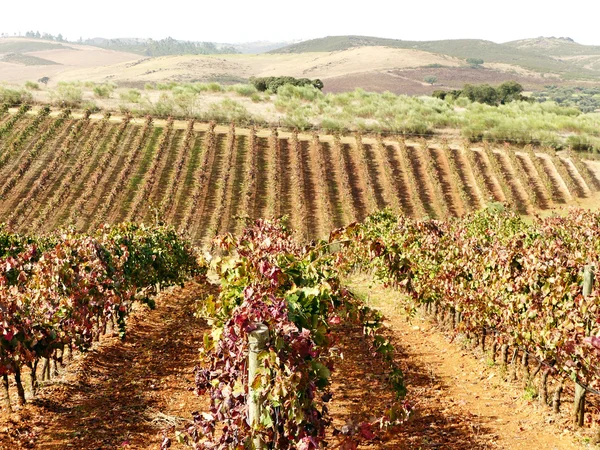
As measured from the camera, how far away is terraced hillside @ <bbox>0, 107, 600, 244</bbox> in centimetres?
3938

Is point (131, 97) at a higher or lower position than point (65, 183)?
higher

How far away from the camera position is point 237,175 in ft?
149

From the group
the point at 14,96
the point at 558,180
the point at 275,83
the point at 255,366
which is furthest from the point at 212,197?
the point at 275,83

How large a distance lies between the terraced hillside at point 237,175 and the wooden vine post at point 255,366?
101ft

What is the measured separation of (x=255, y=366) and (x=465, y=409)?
6676 mm

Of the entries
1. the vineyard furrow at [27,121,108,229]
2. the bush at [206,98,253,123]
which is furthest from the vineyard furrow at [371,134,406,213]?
the vineyard furrow at [27,121,108,229]

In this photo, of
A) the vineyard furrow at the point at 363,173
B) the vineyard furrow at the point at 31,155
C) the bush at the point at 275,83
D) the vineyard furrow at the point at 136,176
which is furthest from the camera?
the bush at the point at 275,83

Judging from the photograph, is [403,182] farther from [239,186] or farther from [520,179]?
[239,186]

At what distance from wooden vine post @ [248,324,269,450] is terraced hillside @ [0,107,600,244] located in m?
30.9

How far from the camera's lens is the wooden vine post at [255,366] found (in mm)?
5345

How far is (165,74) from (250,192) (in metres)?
120

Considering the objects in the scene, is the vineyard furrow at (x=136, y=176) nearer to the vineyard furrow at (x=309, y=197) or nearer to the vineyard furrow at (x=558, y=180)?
the vineyard furrow at (x=309, y=197)

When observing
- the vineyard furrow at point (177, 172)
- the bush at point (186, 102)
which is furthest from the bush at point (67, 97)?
the vineyard furrow at point (177, 172)

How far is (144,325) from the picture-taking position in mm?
17375
